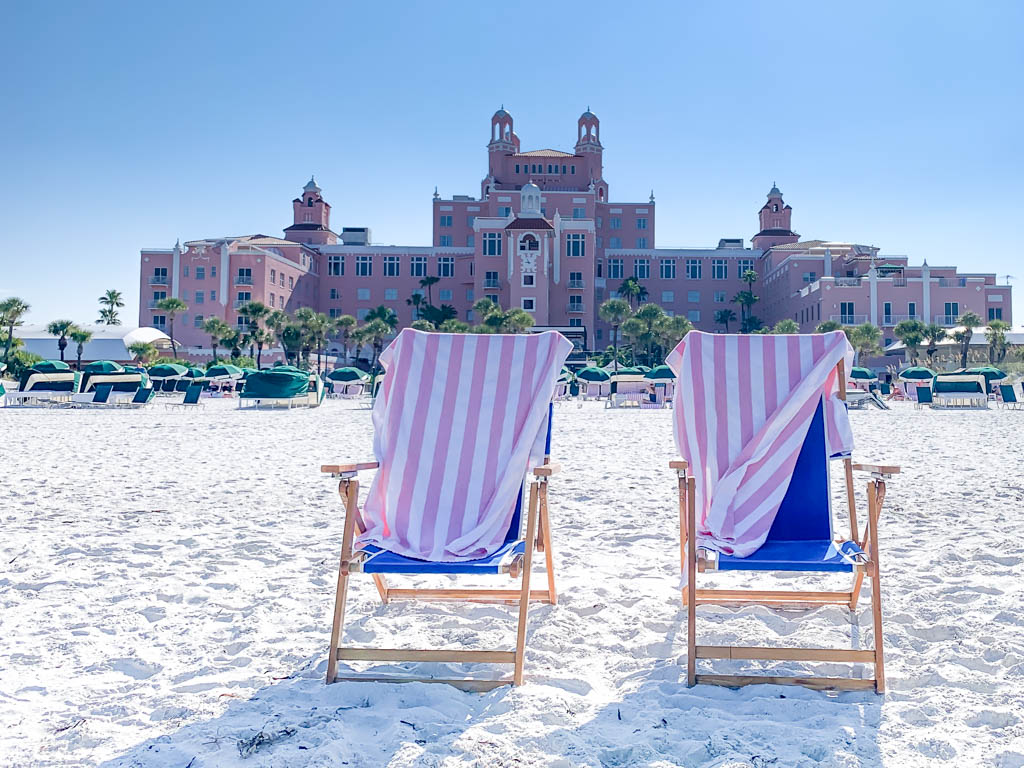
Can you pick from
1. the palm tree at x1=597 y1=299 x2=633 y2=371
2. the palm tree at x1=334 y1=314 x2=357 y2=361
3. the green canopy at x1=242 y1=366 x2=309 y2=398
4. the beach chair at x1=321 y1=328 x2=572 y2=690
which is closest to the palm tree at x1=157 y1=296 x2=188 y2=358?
the palm tree at x1=334 y1=314 x2=357 y2=361

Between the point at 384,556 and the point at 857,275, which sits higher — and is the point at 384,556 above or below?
below

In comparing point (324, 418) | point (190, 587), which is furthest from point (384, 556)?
point (324, 418)

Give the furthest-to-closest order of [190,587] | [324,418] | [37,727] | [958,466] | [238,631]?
1. [324,418]
2. [958,466]
3. [190,587]
4. [238,631]
5. [37,727]

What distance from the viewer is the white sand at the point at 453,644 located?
2.19 m

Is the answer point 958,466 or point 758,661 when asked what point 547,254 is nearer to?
point 958,466

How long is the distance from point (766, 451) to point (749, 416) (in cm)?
16

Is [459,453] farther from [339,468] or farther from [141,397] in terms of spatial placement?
[141,397]

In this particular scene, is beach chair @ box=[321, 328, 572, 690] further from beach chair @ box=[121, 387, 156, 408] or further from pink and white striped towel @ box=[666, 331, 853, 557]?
beach chair @ box=[121, 387, 156, 408]

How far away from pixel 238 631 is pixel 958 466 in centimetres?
726

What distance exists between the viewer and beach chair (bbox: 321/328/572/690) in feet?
9.77

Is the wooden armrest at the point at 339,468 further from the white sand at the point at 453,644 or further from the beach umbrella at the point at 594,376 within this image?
the beach umbrella at the point at 594,376

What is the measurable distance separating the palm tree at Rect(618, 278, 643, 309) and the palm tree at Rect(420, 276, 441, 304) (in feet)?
48.8

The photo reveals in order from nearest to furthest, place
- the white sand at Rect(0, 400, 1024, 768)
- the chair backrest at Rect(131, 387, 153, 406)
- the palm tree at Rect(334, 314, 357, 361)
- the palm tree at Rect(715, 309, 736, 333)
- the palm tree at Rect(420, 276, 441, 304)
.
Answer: the white sand at Rect(0, 400, 1024, 768) < the chair backrest at Rect(131, 387, 153, 406) < the palm tree at Rect(334, 314, 357, 361) < the palm tree at Rect(420, 276, 441, 304) < the palm tree at Rect(715, 309, 736, 333)

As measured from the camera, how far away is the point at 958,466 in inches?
310
